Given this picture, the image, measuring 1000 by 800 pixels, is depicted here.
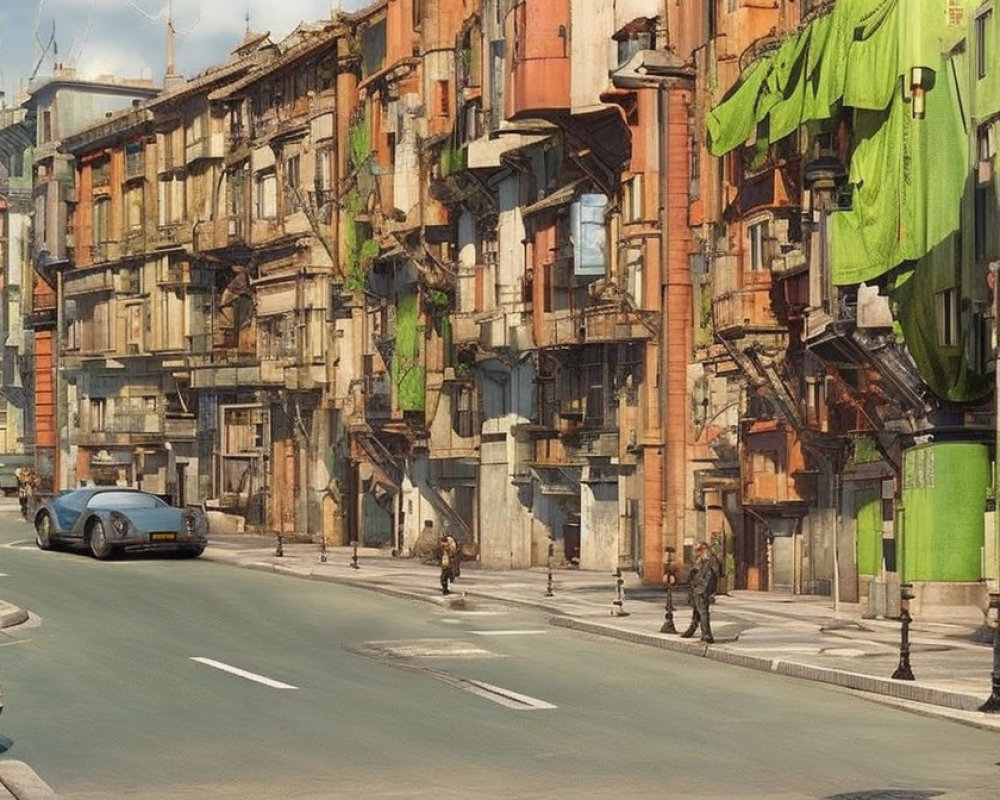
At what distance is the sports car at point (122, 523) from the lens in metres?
51.8

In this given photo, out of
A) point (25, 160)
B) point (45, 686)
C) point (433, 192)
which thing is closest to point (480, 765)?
point (45, 686)

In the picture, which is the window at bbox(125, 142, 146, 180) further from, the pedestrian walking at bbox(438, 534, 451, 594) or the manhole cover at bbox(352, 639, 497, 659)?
the manhole cover at bbox(352, 639, 497, 659)

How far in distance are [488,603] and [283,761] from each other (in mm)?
25764

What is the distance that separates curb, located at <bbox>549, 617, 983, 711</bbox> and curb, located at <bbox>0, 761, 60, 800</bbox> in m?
11.1

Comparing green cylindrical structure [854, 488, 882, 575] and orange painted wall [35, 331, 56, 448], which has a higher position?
orange painted wall [35, 331, 56, 448]

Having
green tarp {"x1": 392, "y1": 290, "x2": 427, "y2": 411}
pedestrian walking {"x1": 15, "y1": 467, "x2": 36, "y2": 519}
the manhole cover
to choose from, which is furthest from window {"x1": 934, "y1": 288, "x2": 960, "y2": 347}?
pedestrian walking {"x1": 15, "y1": 467, "x2": 36, "y2": 519}

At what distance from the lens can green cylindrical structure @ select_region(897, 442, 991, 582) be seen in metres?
40.0

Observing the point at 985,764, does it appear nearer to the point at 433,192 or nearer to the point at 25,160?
the point at 433,192

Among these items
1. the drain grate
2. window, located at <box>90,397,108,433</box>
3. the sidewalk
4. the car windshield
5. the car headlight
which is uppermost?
window, located at <box>90,397,108,433</box>

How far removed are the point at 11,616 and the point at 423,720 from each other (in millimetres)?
15156

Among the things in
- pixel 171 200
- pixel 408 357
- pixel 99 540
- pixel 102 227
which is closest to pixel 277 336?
pixel 408 357

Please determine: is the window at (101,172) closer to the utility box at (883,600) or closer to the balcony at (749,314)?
the balcony at (749,314)

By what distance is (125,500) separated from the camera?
52.9 meters

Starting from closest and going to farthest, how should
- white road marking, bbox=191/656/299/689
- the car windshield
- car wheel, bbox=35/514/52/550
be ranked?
white road marking, bbox=191/656/299/689
the car windshield
car wheel, bbox=35/514/52/550
